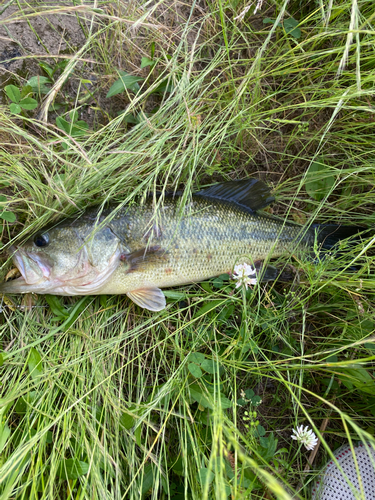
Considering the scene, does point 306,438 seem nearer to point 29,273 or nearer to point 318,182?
point 318,182

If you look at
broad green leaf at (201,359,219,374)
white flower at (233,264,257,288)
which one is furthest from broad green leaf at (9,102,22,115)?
broad green leaf at (201,359,219,374)

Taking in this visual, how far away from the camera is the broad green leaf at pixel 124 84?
2400 millimetres

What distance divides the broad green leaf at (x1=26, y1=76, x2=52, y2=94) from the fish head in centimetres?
100

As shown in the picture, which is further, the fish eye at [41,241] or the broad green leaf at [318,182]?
the broad green leaf at [318,182]

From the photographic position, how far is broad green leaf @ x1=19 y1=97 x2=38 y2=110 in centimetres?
232

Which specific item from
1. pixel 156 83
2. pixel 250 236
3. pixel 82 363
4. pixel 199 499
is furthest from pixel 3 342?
pixel 156 83

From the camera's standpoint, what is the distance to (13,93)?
231 cm

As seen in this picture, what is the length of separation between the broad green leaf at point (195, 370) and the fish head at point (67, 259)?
2.60 feet

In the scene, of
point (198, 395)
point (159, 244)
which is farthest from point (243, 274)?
point (198, 395)

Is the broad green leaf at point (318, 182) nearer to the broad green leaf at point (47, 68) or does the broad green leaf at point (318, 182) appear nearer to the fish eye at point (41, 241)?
the fish eye at point (41, 241)

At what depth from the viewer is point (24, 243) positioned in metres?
2.21

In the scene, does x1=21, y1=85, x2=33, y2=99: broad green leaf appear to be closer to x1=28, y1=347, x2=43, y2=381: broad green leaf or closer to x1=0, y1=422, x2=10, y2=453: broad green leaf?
x1=28, y1=347, x2=43, y2=381: broad green leaf

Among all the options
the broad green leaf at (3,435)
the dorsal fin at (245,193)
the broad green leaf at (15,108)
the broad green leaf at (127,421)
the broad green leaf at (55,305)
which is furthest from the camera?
the dorsal fin at (245,193)

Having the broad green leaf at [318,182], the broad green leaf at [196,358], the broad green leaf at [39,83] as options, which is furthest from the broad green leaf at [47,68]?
the broad green leaf at [196,358]
